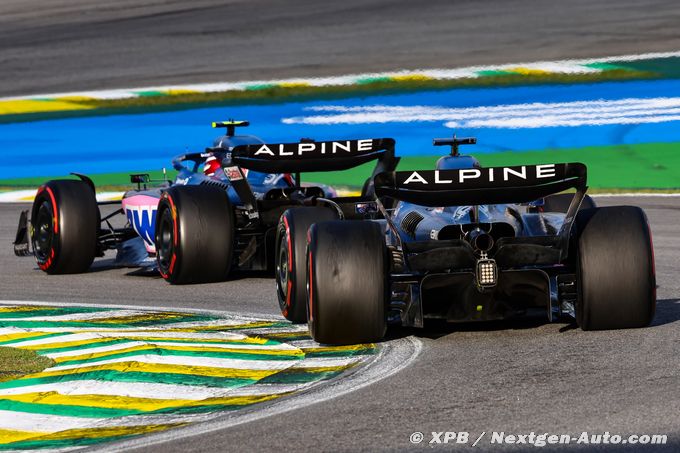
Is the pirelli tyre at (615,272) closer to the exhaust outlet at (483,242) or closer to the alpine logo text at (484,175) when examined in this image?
the alpine logo text at (484,175)

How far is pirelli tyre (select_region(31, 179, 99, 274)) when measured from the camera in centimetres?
1292

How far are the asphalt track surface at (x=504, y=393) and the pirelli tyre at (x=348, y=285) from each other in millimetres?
413

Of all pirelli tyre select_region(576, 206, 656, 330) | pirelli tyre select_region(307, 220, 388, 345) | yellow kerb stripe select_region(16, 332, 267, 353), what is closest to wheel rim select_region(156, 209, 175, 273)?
yellow kerb stripe select_region(16, 332, 267, 353)

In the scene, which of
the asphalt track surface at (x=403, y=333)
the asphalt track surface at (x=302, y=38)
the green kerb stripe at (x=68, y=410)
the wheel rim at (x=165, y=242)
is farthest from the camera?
the asphalt track surface at (x=302, y=38)

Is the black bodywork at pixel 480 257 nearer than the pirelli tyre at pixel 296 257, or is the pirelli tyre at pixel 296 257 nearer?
the black bodywork at pixel 480 257

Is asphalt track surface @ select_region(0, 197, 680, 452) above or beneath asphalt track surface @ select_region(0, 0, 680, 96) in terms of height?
beneath

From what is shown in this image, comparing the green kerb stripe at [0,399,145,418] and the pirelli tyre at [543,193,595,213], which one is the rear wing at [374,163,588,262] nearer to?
the green kerb stripe at [0,399,145,418]

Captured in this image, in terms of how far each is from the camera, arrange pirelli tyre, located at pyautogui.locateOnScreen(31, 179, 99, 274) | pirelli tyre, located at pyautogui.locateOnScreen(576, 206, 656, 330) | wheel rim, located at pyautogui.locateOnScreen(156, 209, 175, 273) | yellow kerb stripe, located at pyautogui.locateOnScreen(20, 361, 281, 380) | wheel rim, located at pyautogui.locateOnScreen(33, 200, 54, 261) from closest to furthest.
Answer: yellow kerb stripe, located at pyautogui.locateOnScreen(20, 361, 281, 380), pirelli tyre, located at pyautogui.locateOnScreen(576, 206, 656, 330), wheel rim, located at pyautogui.locateOnScreen(156, 209, 175, 273), pirelli tyre, located at pyautogui.locateOnScreen(31, 179, 99, 274), wheel rim, located at pyautogui.locateOnScreen(33, 200, 54, 261)

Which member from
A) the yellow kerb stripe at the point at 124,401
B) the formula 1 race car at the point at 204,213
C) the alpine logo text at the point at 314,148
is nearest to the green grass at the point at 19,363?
the yellow kerb stripe at the point at 124,401

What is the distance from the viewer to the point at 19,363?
25.9ft

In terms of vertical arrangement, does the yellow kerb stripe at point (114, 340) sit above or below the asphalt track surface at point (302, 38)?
below

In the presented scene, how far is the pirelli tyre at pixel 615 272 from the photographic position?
25.9 feet

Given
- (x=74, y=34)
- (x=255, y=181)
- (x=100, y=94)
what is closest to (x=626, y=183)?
(x=255, y=181)

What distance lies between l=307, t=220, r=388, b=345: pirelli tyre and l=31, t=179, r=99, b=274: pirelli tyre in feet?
18.1
